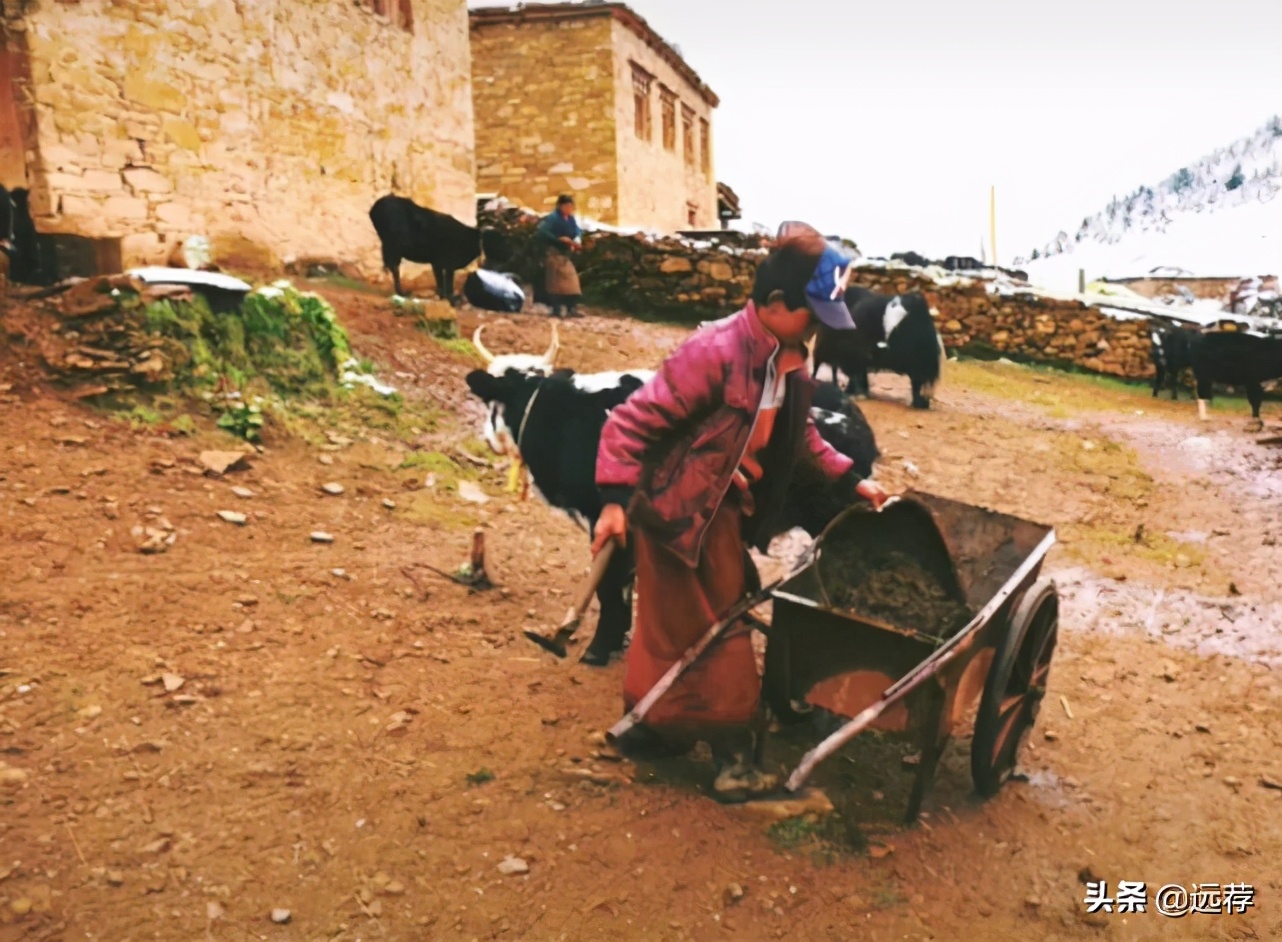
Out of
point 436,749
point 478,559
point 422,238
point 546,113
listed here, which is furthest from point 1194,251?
point 436,749

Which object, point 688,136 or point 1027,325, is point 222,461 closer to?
point 1027,325

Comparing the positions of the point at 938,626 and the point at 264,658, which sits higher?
the point at 938,626

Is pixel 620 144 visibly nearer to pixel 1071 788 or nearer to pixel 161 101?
pixel 161 101

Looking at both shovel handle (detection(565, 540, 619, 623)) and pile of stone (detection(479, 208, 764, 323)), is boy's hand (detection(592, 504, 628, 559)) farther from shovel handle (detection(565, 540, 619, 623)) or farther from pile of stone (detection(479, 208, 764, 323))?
pile of stone (detection(479, 208, 764, 323))

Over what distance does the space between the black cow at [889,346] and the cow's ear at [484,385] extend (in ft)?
18.0

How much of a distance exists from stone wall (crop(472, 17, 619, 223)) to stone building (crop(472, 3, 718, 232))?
17 mm

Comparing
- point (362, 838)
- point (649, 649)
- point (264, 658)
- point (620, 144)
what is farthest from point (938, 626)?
point (620, 144)

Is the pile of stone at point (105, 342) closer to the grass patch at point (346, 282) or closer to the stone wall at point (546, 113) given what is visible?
the grass patch at point (346, 282)

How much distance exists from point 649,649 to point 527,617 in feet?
4.77

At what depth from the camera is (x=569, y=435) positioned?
3.80 meters

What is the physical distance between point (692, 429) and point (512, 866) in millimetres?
1276

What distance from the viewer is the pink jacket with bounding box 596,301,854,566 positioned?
2.49 m

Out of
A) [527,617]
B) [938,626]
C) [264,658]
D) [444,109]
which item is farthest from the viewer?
[444,109]

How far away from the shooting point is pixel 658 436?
2584 millimetres
